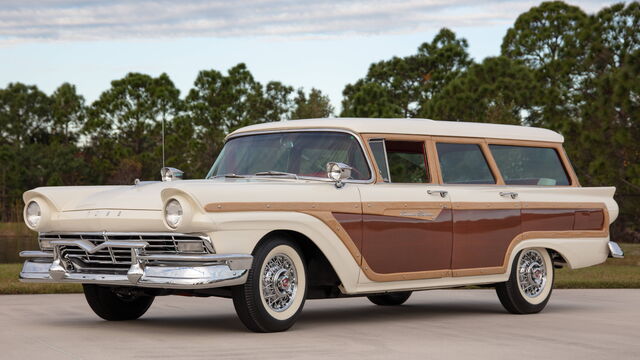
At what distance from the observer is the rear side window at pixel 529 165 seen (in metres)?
11.2

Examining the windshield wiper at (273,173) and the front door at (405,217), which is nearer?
the front door at (405,217)

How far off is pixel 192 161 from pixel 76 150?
13493 mm

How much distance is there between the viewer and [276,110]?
74.2 meters

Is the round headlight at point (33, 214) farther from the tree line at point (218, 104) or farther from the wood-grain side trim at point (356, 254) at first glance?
the tree line at point (218, 104)

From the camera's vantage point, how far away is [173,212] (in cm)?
824

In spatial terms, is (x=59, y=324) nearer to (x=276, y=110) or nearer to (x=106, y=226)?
(x=106, y=226)

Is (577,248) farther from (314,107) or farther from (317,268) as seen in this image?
(314,107)

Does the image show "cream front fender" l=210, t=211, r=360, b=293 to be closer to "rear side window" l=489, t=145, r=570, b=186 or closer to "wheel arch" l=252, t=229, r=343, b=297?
"wheel arch" l=252, t=229, r=343, b=297

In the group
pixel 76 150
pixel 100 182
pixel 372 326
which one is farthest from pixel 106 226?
pixel 76 150

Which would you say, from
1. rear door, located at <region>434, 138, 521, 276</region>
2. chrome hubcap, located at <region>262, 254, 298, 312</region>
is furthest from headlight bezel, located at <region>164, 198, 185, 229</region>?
rear door, located at <region>434, 138, 521, 276</region>

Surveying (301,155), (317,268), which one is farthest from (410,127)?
(317,268)

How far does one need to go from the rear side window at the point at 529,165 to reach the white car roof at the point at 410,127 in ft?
0.45

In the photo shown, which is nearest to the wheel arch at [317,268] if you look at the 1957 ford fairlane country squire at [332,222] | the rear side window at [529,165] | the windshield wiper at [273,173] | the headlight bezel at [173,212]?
the 1957 ford fairlane country squire at [332,222]

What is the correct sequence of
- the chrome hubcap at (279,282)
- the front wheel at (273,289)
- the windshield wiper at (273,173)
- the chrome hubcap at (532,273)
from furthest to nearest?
the chrome hubcap at (532,273) → the windshield wiper at (273,173) → the chrome hubcap at (279,282) → the front wheel at (273,289)
